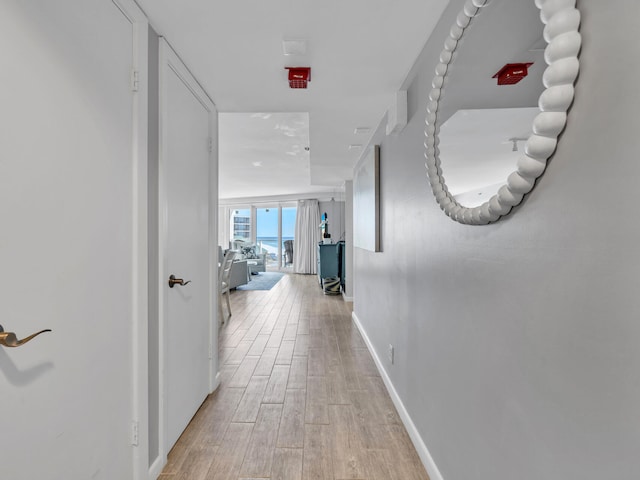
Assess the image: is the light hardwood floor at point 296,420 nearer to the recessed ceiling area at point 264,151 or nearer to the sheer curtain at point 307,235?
the recessed ceiling area at point 264,151

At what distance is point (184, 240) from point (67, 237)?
93 cm

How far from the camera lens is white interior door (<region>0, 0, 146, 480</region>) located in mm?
889

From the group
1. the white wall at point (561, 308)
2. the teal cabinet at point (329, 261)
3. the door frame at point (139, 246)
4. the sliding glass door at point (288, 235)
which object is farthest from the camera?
the sliding glass door at point (288, 235)

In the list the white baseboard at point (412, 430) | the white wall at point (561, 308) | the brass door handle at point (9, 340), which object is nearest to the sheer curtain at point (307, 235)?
the white baseboard at point (412, 430)

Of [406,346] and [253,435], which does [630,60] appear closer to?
[406,346]

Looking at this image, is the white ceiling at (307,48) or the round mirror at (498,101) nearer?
the round mirror at (498,101)

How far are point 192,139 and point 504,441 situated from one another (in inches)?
84.3

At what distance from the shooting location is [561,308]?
782mm

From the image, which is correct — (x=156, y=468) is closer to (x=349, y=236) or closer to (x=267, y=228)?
(x=349, y=236)

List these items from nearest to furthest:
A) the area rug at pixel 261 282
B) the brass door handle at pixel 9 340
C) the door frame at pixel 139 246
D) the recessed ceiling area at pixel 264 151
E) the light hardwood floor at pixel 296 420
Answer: the brass door handle at pixel 9 340 → the door frame at pixel 139 246 → the light hardwood floor at pixel 296 420 → the recessed ceiling area at pixel 264 151 → the area rug at pixel 261 282

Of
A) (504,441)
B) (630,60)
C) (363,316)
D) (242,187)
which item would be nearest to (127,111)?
(630,60)

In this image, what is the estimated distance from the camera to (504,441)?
1.04 metres

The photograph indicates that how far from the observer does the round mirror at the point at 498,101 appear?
0.73 metres

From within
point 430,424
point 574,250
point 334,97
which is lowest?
point 430,424
